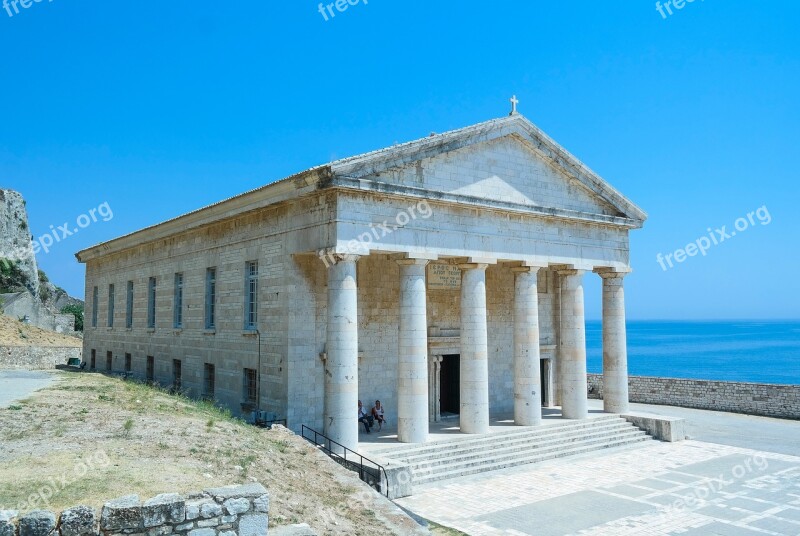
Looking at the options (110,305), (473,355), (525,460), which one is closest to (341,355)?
(473,355)

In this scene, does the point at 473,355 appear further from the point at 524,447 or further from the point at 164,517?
the point at 164,517

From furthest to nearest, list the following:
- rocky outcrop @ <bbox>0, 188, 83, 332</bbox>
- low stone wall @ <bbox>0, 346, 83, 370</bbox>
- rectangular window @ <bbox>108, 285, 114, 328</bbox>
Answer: rocky outcrop @ <bbox>0, 188, 83, 332</bbox>
low stone wall @ <bbox>0, 346, 83, 370</bbox>
rectangular window @ <bbox>108, 285, 114, 328</bbox>

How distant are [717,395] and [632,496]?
17.9 meters

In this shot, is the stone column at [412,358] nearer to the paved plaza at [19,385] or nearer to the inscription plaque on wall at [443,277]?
the inscription plaque on wall at [443,277]

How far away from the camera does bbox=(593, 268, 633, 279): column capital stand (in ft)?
82.3

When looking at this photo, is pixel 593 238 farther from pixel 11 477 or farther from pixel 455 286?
pixel 11 477

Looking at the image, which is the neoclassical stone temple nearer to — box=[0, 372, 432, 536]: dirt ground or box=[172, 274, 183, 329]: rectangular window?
box=[172, 274, 183, 329]: rectangular window

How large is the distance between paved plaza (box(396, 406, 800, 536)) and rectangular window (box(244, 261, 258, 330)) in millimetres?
8629

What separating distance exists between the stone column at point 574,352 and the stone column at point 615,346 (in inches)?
75.1

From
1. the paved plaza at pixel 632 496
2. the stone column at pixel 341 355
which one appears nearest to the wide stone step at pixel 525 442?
the paved plaza at pixel 632 496

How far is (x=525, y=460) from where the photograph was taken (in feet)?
65.0

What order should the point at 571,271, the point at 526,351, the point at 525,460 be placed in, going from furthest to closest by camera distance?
the point at 571,271, the point at 526,351, the point at 525,460

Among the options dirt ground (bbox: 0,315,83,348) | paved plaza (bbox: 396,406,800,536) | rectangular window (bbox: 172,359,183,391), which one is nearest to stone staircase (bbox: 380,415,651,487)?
paved plaza (bbox: 396,406,800,536)

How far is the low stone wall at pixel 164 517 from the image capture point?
25.6 feet
